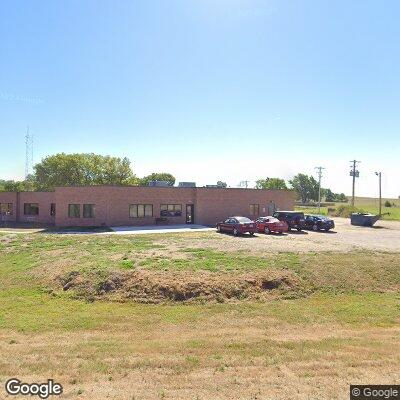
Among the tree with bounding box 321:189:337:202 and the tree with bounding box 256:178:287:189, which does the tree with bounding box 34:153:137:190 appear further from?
the tree with bounding box 321:189:337:202

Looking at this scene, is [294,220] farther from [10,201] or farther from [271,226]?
[10,201]

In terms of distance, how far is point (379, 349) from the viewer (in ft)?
33.0

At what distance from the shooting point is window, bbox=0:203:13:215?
151ft

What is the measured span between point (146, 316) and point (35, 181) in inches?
3028

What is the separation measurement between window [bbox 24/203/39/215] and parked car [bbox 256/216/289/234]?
27728 mm

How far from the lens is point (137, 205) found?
3966 centimetres

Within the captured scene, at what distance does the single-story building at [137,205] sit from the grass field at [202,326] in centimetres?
1669

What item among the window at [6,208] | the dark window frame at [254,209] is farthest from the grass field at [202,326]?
the window at [6,208]

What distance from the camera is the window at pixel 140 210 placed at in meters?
39.5

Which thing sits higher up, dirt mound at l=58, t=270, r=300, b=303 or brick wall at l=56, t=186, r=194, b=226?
brick wall at l=56, t=186, r=194, b=226

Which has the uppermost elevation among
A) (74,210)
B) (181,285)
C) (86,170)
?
(86,170)

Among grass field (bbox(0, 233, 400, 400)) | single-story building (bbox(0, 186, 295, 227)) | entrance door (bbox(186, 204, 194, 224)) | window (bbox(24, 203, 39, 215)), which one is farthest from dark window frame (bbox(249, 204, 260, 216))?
window (bbox(24, 203, 39, 215))

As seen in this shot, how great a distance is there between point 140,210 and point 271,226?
1476 cm
